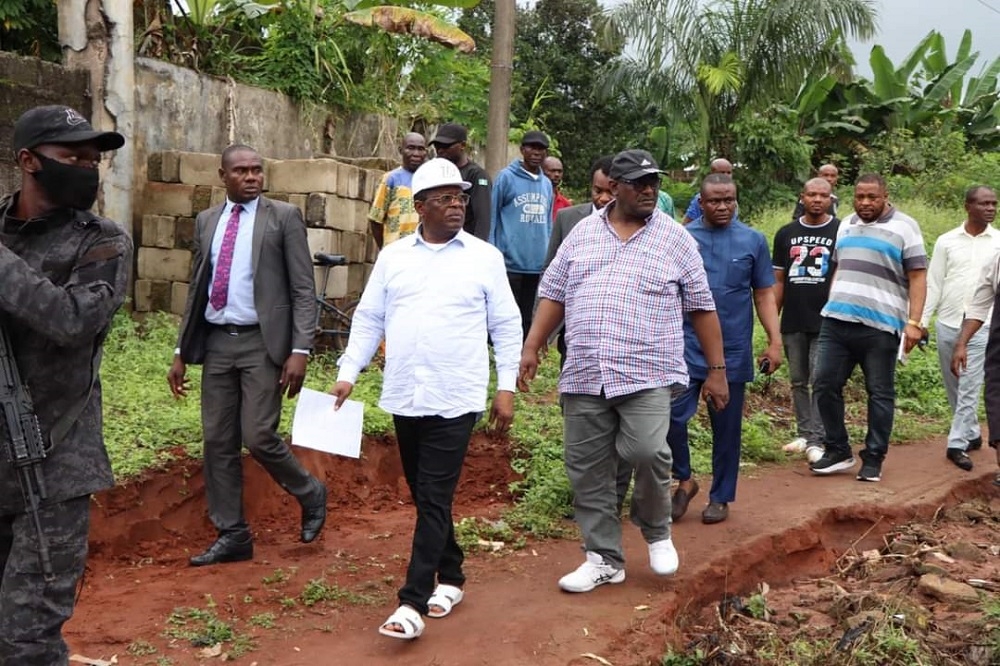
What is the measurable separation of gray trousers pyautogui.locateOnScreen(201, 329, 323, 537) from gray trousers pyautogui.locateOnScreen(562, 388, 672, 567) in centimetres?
145

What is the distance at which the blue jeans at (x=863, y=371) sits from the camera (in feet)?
22.2

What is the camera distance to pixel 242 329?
520 centimetres

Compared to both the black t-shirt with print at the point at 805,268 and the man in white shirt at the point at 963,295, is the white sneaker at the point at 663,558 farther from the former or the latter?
the man in white shirt at the point at 963,295

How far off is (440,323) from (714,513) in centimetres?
246

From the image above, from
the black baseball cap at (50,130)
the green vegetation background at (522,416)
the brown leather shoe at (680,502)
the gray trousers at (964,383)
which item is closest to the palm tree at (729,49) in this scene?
the green vegetation background at (522,416)

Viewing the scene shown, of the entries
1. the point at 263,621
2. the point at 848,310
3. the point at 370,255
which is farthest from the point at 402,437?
the point at 370,255

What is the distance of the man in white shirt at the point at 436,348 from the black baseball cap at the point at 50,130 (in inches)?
55.8

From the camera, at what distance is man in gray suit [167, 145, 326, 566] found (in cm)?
517

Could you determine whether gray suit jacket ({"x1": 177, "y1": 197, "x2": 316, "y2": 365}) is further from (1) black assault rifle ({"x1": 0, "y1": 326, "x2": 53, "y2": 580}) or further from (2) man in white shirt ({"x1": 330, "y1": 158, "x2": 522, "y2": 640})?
(1) black assault rifle ({"x1": 0, "y1": 326, "x2": 53, "y2": 580})

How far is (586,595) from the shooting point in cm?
480

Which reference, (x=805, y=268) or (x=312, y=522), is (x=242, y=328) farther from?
(x=805, y=268)

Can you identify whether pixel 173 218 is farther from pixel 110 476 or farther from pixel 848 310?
pixel 110 476

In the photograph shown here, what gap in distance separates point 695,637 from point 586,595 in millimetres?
510

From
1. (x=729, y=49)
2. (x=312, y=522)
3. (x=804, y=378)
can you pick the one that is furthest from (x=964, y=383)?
(x=729, y=49)
